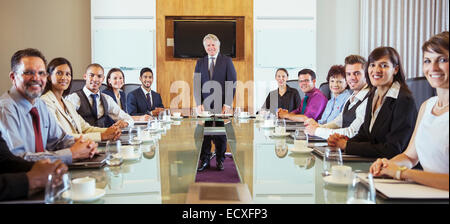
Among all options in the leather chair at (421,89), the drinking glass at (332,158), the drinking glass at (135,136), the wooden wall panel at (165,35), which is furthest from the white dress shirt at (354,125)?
the wooden wall panel at (165,35)

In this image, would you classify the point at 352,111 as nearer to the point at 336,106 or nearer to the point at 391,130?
the point at 336,106

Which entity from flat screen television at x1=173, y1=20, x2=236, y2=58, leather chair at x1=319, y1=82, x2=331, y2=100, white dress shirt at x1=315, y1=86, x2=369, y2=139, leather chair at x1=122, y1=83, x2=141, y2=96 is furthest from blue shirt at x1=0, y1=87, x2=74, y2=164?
flat screen television at x1=173, y1=20, x2=236, y2=58

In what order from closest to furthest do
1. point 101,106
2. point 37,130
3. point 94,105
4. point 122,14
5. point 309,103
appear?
1. point 37,130
2. point 94,105
3. point 101,106
4. point 309,103
5. point 122,14

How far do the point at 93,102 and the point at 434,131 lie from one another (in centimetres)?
296

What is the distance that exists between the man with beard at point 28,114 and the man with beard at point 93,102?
1.34 metres

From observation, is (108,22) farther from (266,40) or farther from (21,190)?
(21,190)

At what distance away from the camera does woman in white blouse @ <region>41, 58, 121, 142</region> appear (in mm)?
2562

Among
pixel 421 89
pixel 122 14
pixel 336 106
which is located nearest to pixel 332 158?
pixel 421 89

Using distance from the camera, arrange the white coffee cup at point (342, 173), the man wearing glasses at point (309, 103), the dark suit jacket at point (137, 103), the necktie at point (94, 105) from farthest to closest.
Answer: the dark suit jacket at point (137, 103)
the man wearing glasses at point (309, 103)
the necktie at point (94, 105)
the white coffee cup at point (342, 173)

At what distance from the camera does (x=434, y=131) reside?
136 centimetres

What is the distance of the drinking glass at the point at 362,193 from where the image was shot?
117cm

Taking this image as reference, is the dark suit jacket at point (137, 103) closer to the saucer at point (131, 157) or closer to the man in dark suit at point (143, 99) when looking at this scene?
the man in dark suit at point (143, 99)

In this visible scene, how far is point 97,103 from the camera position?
3689mm
